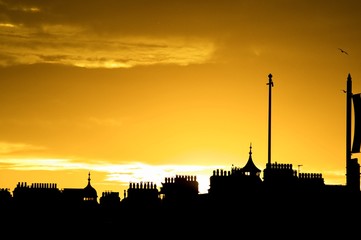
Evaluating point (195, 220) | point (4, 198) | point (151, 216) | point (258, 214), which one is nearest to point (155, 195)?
point (151, 216)

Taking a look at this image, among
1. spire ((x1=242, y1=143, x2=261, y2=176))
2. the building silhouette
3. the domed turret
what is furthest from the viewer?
the domed turret

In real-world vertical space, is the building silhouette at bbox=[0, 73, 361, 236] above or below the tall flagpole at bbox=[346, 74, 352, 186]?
below

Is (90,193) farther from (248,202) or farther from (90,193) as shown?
(248,202)

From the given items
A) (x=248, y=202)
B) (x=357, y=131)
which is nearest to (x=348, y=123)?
(x=357, y=131)

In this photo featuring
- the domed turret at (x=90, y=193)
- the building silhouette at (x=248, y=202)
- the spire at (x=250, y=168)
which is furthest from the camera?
the domed turret at (x=90, y=193)

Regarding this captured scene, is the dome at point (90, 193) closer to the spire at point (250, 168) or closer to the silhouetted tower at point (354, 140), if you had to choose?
the spire at point (250, 168)

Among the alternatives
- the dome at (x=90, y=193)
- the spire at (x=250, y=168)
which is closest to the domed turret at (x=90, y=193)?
the dome at (x=90, y=193)

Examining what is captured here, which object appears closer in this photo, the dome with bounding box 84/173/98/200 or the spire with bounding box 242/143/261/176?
the spire with bounding box 242/143/261/176

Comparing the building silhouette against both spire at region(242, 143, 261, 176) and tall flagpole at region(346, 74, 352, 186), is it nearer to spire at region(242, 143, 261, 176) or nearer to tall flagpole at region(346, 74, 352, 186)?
tall flagpole at region(346, 74, 352, 186)

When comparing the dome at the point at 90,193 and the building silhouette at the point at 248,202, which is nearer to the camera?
the building silhouette at the point at 248,202

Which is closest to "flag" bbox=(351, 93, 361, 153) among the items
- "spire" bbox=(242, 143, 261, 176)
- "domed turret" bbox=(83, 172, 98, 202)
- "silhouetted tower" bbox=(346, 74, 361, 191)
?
"silhouetted tower" bbox=(346, 74, 361, 191)

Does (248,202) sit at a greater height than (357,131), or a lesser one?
lesser

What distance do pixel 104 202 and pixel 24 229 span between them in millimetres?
11131

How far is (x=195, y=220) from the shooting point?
228 ft
